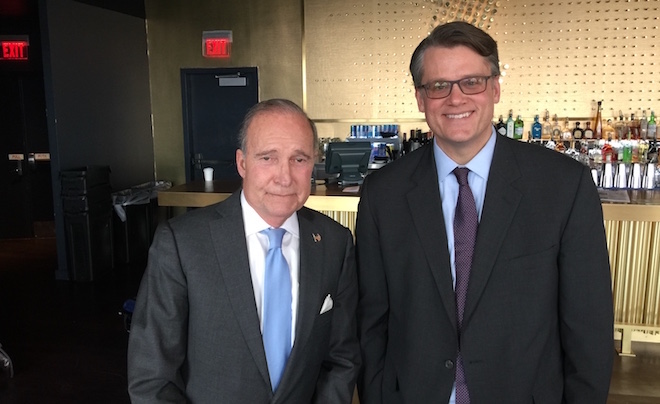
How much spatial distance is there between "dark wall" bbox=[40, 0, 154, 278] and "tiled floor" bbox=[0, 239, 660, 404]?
638mm

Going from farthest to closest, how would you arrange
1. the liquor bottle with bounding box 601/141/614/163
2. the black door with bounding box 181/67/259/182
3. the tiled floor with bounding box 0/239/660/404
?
1. the black door with bounding box 181/67/259/182
2. the liquor bottle with bounding box 601/141/614/163
3. the tiled floor with bounding box 0/239/660/404

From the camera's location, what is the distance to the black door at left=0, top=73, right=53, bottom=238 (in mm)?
8086

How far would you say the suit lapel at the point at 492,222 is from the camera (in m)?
1.54

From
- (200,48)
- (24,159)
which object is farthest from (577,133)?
(24,159)

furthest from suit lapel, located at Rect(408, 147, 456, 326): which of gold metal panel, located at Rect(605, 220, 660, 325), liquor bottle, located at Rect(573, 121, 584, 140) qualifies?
liquor bottle, located at Rect(573, 121, 584, 140)

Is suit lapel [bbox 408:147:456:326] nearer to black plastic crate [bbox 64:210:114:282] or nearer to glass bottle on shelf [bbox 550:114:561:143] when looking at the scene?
black plastic crate [bbox 64:210:114:282]

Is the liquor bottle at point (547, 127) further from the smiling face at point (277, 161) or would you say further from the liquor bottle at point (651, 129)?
the smiling face at point (277, 161)

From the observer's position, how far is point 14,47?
7691mm

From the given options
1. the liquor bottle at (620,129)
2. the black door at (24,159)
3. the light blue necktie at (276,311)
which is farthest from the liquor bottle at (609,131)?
the black door at (24,159)

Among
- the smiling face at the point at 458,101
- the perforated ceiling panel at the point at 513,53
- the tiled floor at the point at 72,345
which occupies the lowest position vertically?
the tiled floor at the point at 72,345

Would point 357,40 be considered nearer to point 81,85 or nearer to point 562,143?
point 562,143

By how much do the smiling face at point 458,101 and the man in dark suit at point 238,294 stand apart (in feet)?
1.17

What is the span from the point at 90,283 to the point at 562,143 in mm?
5547

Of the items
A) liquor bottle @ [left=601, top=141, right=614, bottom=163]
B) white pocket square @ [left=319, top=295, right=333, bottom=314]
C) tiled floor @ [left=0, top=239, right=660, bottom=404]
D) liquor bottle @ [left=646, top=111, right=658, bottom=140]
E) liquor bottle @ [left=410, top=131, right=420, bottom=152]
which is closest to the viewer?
white pocket square @ [left=319, top=295, right=333, bottom=314]
